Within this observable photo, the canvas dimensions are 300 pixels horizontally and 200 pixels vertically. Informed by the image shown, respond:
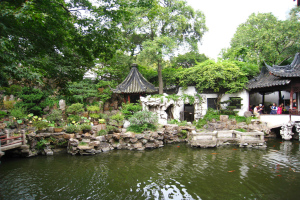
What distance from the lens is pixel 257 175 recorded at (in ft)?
23.6

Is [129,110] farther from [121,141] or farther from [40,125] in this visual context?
[40,125]

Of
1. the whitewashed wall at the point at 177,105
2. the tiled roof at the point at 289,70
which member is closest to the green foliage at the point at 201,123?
the whitewashed wall at the point at 177,105

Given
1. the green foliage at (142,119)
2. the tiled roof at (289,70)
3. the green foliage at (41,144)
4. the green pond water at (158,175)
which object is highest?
the tiled roof at (289,70)

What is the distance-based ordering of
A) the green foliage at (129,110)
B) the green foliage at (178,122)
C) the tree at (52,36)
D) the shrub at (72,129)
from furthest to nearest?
the green foliage at (129,110) → the green foliage at (178,122) → the shrub at (72,129) → the tree at (52,36)

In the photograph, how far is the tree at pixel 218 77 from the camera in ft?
52.2

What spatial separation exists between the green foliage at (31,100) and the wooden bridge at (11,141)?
380 centimetres

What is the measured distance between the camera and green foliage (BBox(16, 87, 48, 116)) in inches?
533

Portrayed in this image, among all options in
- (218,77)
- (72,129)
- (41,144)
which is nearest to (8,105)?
(41,144)

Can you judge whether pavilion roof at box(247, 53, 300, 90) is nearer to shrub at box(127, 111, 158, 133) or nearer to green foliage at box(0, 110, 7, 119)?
shrub at box(127, 111, 158, 133)

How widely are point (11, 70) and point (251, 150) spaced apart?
12.2 meters

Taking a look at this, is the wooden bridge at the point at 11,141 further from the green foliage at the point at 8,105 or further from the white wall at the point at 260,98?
the white wall at the point at 260,98

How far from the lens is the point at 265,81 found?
15.3 m

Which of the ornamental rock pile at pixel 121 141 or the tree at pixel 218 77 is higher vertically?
the tree at pixel 218 77

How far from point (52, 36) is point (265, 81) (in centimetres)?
1665
